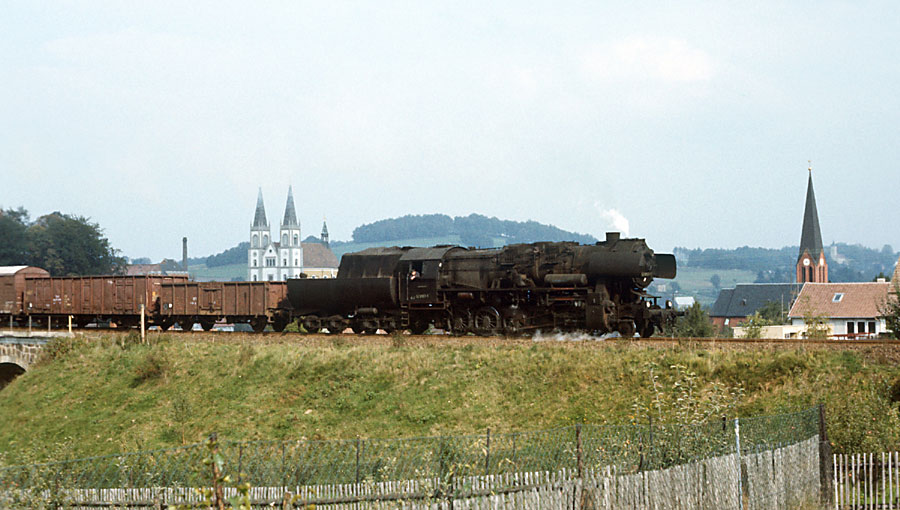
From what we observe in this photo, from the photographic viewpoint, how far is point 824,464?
50.3 ft

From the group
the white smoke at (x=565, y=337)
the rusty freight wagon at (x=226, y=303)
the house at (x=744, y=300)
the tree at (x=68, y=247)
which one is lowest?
the house at (x=744, y=300)

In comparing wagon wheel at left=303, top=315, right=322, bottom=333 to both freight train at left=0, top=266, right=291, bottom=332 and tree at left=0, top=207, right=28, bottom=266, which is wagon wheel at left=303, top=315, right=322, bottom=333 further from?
tree at left=0, top=207, right=28, bottom=266

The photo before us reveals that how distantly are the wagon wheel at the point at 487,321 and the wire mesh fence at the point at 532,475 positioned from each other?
632 inches

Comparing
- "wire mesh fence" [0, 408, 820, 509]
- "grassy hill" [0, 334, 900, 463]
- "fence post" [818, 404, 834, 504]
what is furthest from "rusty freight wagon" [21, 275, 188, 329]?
"fence post" [818, 404, 834, 504]

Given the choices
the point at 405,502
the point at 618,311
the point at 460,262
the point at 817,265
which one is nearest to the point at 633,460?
the point at 405,502

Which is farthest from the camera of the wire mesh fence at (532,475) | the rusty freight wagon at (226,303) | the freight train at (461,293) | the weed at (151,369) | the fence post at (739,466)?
the rusty freight wagon at (226,303)

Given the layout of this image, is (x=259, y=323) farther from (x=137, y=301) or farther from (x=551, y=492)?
(x=551, y=492)

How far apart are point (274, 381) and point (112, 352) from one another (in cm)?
1046

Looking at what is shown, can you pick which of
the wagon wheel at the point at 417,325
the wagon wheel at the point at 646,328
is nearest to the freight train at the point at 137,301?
the wagon wheel at the point at 417,325

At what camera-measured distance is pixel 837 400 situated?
20.0 m

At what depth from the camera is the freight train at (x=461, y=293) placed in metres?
28.9

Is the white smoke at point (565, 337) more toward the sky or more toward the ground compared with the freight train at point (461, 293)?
more toward the ground

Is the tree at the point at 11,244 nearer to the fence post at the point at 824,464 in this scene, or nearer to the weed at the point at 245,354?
the weed at the point at 245,354

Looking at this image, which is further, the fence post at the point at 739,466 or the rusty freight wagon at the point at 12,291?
the rusty freight wagon at the point at 12,291
